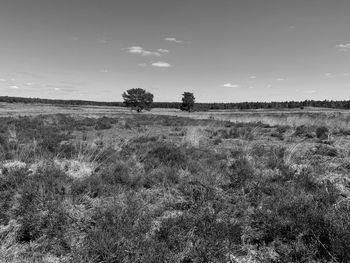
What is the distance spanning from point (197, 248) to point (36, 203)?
2841 mm

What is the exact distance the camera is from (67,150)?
930cm

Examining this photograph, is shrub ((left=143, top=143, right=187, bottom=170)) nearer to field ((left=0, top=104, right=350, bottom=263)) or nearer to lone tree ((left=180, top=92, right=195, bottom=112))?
field ((left=0, top=104, right=350, bottom=263))

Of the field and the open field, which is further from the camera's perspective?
the open field

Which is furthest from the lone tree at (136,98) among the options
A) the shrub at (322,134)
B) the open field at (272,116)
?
the shrub at (322,134)

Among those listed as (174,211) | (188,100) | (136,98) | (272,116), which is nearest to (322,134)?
(174,211)

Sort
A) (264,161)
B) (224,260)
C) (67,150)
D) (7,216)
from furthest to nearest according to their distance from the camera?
(67,150) < (264,161) < (7,216) < (224,260)

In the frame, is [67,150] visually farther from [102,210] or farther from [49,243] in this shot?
[49,243]

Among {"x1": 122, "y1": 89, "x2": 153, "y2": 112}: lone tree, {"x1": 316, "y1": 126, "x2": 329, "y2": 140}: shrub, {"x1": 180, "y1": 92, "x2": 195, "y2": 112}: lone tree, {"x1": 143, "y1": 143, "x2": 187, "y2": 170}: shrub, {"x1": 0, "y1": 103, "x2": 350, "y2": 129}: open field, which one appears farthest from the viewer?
{"x1": 180, "y1": 92, "x2": 195, "y2": 112}: lone tree

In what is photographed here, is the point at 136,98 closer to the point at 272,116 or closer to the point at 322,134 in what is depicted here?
the point at 272,116

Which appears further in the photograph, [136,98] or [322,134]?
[136,98]

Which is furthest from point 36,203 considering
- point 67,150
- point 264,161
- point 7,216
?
point 264,161

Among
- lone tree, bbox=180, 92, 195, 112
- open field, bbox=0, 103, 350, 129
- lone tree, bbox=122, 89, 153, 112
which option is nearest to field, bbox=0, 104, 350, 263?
open field, bbox=0, 103, 350, 129

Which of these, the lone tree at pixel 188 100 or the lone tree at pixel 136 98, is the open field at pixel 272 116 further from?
the lone tree at pixel 188 100

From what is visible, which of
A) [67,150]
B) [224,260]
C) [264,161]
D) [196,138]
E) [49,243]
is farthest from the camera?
[196,138]
